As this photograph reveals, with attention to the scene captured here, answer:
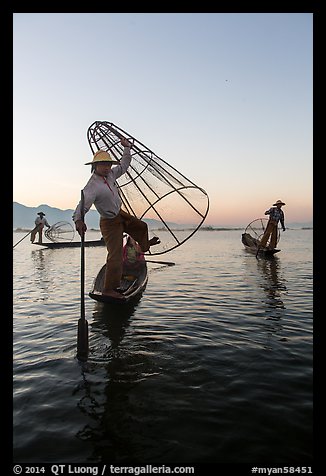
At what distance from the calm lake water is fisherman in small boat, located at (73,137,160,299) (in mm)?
1067

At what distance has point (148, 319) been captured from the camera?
6949mm

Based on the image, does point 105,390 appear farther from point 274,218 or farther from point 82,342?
point 274,218

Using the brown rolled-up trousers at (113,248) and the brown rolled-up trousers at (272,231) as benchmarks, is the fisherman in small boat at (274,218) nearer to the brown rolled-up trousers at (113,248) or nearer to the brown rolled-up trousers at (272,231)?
the brown rolled-up trousers at (272,231)

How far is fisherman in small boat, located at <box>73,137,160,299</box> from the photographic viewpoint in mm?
6133

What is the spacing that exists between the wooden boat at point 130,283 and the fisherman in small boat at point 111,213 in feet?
1.52

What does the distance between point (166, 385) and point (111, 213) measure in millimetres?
3597

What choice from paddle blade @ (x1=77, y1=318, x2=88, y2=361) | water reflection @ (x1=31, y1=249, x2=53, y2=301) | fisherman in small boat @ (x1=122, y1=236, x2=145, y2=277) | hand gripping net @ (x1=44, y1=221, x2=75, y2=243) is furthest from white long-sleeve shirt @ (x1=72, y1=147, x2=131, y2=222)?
hand gripping net @ (x1=44, y1=221, x2=75, y2=243)

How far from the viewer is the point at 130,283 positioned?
927 cm

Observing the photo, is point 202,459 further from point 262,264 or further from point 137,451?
point 262,264

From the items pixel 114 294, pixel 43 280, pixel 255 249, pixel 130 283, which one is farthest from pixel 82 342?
pixel 255 249

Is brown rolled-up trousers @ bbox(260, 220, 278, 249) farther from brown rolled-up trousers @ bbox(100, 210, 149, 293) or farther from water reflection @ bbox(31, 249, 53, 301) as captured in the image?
brown rolled-up trousers @ bbox(100, 210, 149, 293)

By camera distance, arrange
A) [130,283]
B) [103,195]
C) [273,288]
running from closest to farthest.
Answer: [103,195], [130,283], [273,288]

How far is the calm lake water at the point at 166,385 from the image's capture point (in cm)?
289
